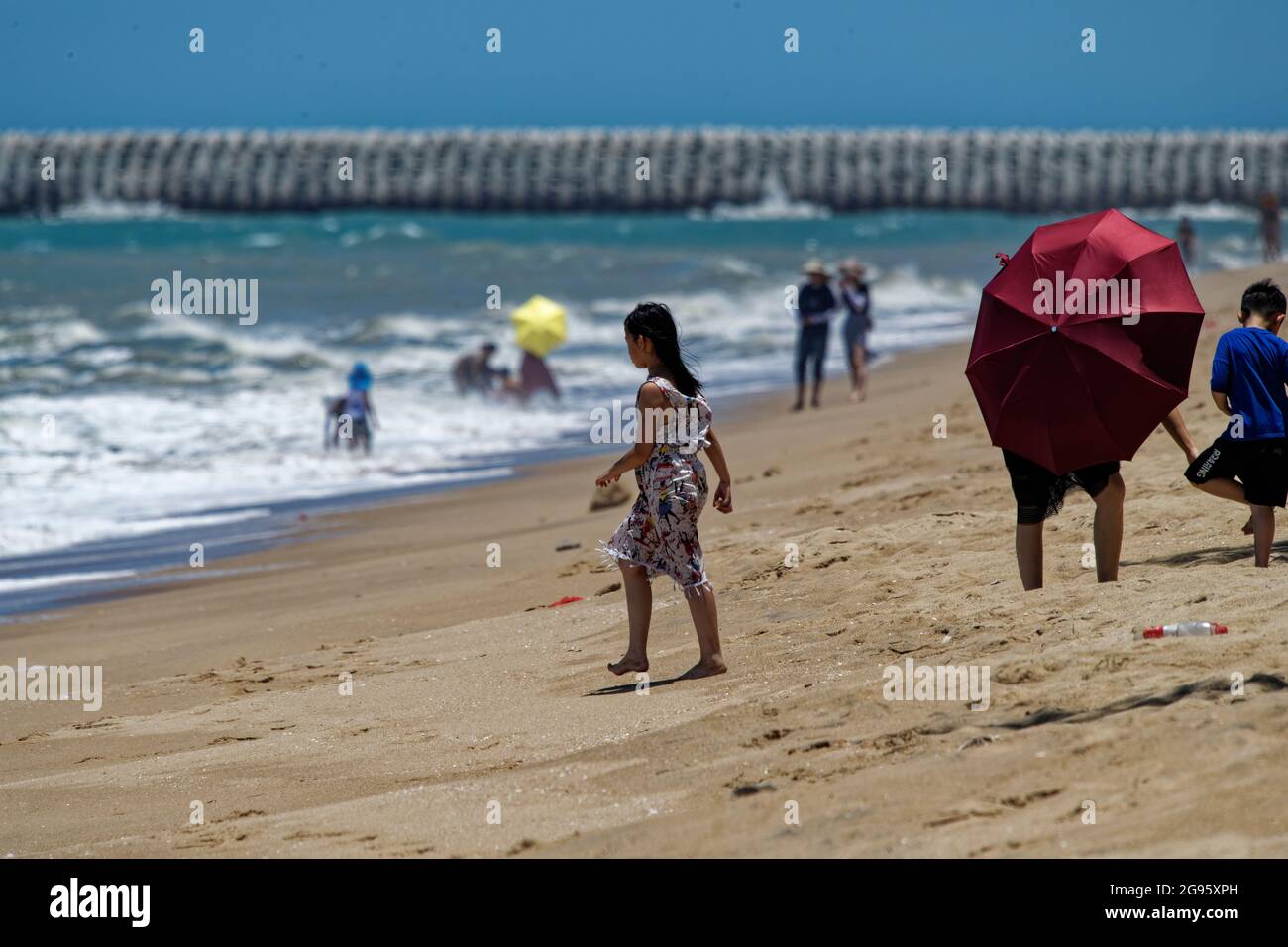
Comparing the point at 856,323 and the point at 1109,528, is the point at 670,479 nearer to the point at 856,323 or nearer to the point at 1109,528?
the point at 1109,528

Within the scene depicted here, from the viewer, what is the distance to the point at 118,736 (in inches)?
238

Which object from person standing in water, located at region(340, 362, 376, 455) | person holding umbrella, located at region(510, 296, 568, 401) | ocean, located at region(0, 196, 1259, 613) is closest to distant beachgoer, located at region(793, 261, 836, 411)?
ocean, located at region(0, 196, 1259, 613)

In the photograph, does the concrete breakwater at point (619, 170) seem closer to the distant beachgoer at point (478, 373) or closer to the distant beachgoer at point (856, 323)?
the distant beachgoer at point (478, 373)

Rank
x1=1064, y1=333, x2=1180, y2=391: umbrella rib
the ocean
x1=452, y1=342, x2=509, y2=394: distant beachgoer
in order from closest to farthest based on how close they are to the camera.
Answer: x1=1064, y1=333, x2=1180, y2=391: umbrella rib < the ocean < x1=452, y1=342, x2=509, y2=394: distant beachgoer

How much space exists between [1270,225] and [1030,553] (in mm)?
24178

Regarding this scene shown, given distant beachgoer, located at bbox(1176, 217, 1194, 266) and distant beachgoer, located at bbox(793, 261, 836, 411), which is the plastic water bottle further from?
distant beachgoer, located at bbox(1176, 217, 1194, 266)

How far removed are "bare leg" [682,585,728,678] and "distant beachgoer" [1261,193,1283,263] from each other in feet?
80.2

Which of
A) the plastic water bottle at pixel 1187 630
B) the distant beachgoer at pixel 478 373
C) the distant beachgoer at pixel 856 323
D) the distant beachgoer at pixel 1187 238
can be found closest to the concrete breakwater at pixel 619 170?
the distant beachgoer at pixel 1187 238

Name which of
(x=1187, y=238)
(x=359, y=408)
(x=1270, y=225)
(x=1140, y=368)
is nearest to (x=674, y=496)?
(x=1140, y=368)

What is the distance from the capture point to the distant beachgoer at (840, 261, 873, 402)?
1564cm

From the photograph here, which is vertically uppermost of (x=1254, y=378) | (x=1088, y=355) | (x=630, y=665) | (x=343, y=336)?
(x=1088, y=355)

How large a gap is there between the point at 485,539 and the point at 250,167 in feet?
155

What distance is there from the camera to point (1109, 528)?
5.95 metres
